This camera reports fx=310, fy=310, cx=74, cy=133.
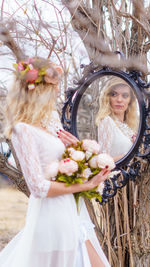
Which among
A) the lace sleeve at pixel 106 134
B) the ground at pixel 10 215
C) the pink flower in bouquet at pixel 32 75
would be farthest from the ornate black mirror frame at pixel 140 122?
the ground at pixel 10 215

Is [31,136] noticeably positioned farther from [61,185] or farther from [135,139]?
[135,139]

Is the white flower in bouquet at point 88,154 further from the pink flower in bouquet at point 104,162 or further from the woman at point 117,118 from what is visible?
the woman at point 117,118

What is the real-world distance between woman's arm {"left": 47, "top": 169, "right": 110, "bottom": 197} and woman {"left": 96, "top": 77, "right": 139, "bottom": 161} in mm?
351

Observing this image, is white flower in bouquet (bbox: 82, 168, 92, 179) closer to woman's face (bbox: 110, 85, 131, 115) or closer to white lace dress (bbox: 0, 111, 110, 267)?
white lace dress (bbox: 0, 111, 110, 267)

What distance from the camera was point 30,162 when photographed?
4.23 feet

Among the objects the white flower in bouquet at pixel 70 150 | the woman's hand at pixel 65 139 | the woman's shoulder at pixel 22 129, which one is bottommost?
the white flower in bouquet at pixel 70 150

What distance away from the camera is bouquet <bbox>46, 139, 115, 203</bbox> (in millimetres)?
1332

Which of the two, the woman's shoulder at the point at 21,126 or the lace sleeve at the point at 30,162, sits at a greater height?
the woman's shoulder at the point at 21,126

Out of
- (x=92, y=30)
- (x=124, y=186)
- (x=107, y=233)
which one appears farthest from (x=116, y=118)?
(x=107, y=233)

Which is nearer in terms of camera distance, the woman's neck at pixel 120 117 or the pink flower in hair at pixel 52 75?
the pink flower in hair at pixel 52 75

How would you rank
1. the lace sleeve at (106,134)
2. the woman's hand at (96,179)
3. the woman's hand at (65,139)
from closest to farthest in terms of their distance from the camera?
1. the woman's hand at (96,179)
2. the woman's hand at (65,139)
3. the lace sleeve at (106,134)

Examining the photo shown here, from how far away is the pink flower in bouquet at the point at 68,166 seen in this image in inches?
51.5

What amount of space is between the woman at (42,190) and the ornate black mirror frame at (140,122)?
0.34 meters

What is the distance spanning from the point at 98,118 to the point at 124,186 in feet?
1.45
